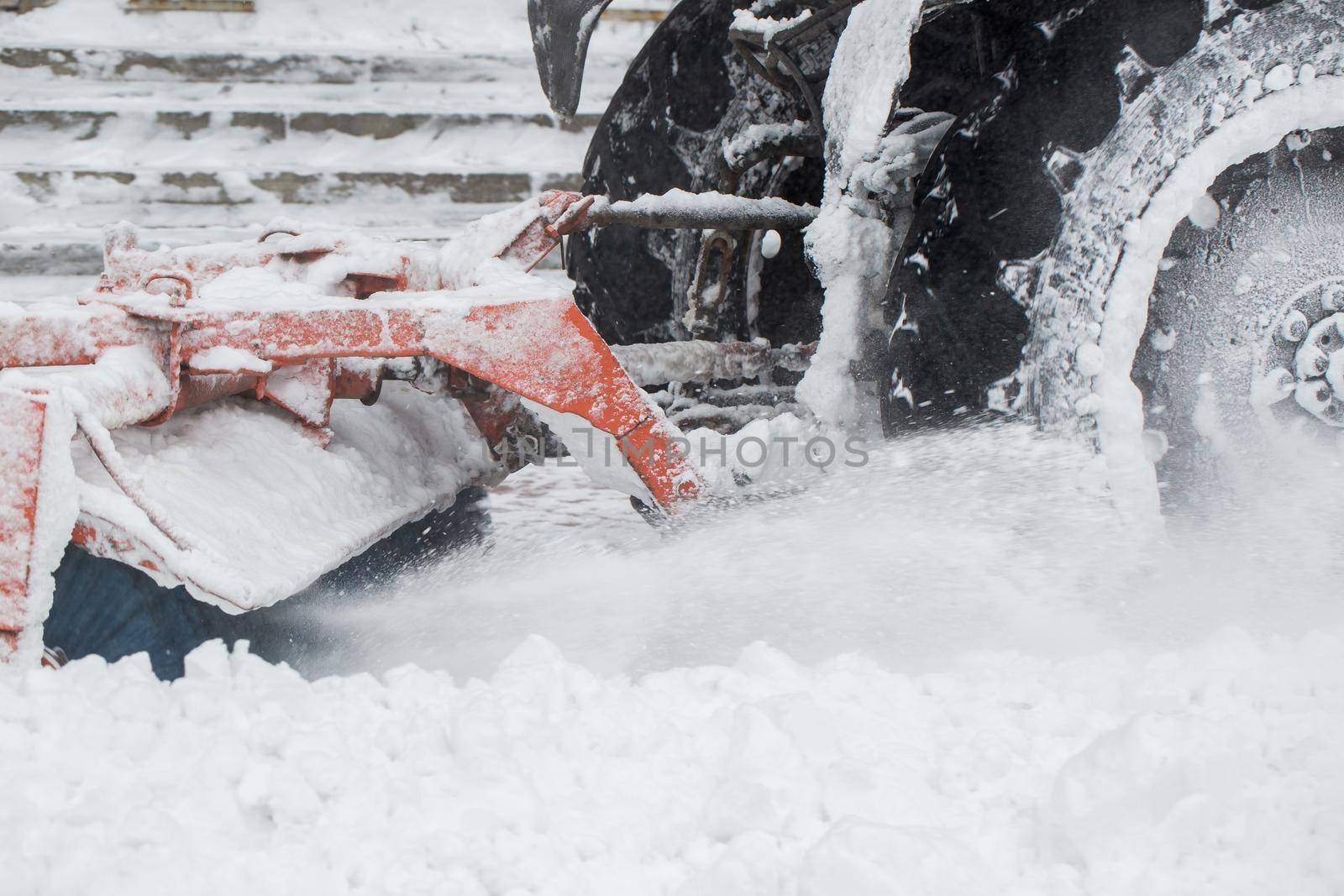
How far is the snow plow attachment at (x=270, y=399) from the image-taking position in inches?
47.7

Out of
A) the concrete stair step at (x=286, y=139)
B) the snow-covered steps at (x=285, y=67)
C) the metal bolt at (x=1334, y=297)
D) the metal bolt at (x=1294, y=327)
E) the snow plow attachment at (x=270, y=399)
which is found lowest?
the snow plow attachment at (x=270, y=399)

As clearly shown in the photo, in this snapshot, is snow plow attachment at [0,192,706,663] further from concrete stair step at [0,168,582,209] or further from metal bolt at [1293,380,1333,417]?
concrete stair step at [0,168,582,209]

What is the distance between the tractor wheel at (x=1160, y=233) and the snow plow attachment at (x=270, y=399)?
56cm

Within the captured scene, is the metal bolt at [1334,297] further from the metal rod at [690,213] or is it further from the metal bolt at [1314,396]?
the metal rod at [690,213]

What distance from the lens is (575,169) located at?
14.5ft

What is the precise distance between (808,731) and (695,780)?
4.7 inches

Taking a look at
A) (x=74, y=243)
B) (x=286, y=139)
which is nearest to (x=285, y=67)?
(x=286, y=139)

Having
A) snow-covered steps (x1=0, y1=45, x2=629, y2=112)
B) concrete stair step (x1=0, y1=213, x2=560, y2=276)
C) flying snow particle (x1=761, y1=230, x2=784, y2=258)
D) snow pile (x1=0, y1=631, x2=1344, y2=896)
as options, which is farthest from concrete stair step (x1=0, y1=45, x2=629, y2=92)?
snow pile (x1=0, y1=631, x2=1344, y2=896)

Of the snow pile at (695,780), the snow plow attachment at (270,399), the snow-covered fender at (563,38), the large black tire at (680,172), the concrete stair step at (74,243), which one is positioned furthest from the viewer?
the concrete stair step at (74,243)

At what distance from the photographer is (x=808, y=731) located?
103 centimetres

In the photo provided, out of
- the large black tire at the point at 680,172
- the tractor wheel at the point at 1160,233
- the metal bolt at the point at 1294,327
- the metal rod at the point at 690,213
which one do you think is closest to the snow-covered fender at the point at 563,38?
the metal rod at the point at 690,213

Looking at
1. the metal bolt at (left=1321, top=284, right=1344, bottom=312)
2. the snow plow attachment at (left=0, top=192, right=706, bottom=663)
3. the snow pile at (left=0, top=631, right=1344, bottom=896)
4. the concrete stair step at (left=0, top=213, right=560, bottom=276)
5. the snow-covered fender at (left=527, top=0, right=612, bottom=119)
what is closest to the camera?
the snow pile at (left=0, top=631, right=1344, bottom=896)

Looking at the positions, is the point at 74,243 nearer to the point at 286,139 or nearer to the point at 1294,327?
the point at 286,139

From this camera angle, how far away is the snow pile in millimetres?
840
